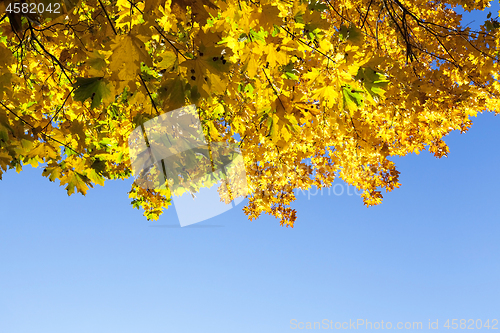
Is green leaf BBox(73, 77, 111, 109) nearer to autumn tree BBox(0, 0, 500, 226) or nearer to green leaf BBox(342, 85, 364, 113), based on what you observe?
autumn tree BBox(0, 0, 500, 226)

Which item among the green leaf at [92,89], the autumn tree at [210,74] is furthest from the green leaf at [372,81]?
the green leaf at [92,89]

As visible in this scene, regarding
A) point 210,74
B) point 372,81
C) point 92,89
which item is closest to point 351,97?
point 372,81

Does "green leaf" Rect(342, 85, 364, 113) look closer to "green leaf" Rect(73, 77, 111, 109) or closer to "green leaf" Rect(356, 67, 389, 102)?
"green leaf" Rect(356, 67, 389, 102)

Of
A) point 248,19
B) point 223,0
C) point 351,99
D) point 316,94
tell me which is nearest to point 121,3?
point 223,0

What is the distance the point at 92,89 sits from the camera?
1906 millimetres

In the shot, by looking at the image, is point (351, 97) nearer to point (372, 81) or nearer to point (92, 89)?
point (372, 81)

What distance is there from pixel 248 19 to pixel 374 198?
20.6ft

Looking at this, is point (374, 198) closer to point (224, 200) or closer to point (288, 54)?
point (224, 200)

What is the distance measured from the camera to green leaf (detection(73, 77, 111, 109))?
188 cm

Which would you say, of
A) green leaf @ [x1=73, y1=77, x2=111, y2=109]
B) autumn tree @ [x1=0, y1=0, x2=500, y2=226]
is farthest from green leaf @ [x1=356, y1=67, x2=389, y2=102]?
green leaf @ [x1=73, y1=77, x2=111, y2=109]

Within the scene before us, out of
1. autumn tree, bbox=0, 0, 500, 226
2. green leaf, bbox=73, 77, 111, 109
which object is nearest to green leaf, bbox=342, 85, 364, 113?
autumn tree, bbox=0, 0, 500, 226

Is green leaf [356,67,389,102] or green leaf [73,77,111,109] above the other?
green leaf [73,77,111,109]

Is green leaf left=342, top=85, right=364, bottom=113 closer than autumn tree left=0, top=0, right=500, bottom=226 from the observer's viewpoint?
No

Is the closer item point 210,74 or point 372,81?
point 210,74
